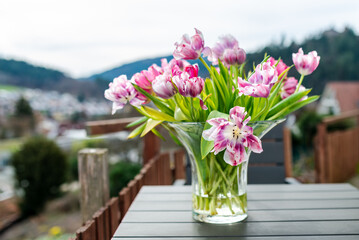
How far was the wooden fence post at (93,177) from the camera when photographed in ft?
4.74

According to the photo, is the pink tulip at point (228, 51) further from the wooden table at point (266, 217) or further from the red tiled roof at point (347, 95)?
the red tiled roof at point (347, 95)

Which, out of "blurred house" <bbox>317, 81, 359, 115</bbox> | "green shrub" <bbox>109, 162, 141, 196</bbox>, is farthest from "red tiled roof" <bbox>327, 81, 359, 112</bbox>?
"green shrub" <bbox>109, 162, 141, 196</bbox>

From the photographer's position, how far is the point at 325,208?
3.42ft

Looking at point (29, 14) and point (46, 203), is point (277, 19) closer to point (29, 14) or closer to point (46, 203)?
point (46, 203)

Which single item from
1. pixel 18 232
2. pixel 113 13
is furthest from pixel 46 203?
pixel 113 13

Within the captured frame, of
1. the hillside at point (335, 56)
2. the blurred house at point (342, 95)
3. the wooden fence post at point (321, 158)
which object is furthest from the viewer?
the blurred house at point (342, 95)

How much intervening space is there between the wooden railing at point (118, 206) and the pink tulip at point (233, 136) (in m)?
0.50

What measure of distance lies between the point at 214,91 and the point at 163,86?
0.17 meters

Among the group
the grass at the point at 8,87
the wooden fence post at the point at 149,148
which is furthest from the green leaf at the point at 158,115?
the grass at the point at 8,87

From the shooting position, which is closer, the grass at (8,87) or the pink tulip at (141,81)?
the pink tulip at (141,81)

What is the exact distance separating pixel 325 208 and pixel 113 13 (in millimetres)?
13968

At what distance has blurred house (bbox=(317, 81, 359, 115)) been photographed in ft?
42.1

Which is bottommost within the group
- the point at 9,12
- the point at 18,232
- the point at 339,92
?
the point at 18,232

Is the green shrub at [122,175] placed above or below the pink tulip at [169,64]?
below
